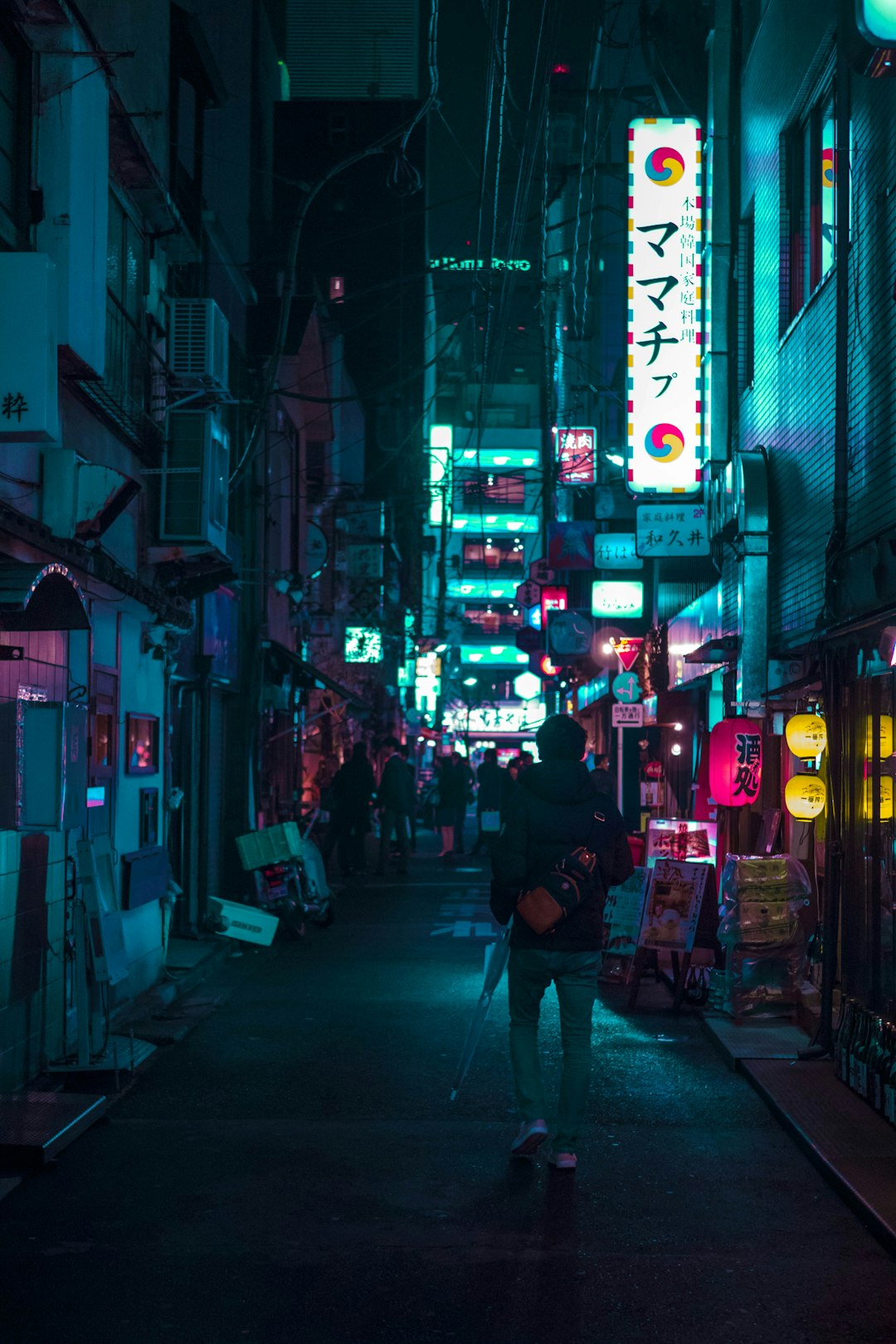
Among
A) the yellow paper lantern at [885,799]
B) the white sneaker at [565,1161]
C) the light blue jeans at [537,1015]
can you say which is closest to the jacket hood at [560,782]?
the light blue jeans at [537,1015]

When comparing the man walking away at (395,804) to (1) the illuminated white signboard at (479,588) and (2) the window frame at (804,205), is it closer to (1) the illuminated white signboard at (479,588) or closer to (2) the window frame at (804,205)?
(2) the window frame at (804,205)

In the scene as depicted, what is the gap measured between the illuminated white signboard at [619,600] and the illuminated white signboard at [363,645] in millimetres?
10271

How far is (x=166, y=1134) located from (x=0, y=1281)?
7.33 ft

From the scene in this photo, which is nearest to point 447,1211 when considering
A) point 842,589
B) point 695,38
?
point 842,589

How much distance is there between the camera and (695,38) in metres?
17.8

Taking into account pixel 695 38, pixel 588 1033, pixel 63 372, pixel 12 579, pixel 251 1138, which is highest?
pixel 695 38

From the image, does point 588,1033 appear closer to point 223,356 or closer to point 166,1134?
point 166,1134

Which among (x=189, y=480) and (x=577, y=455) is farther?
(x=577, y=455)

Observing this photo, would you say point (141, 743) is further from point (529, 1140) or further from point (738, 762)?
point (529, 1140)

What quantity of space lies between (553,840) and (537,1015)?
2.90 ft

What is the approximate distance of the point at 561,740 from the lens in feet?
23.5

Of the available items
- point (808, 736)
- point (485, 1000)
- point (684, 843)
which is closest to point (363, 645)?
point (684, 843)

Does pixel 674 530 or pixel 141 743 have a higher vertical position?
pixel 674 530

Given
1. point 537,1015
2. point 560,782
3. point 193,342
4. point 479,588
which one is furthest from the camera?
point 479,588
